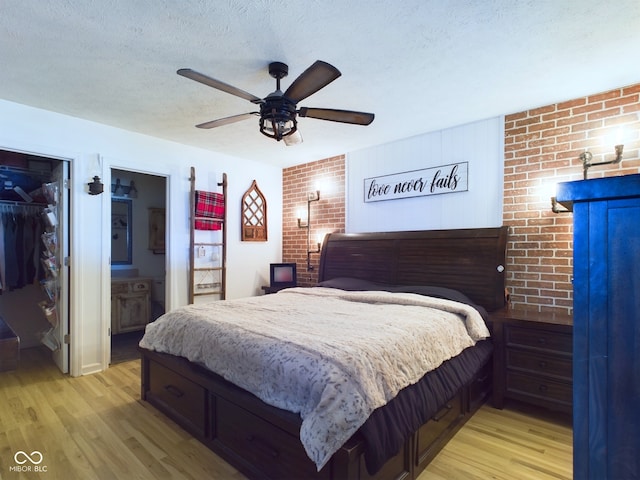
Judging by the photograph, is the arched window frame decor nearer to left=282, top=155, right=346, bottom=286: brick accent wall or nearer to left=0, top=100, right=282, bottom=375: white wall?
left=282, top=155, right=346, bottom=286: brick accent wall

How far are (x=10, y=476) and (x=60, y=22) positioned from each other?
2445 mm

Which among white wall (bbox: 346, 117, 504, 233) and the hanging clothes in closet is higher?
white wall (bbox: 346, 117, 504, 233)

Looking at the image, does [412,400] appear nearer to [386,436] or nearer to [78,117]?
[386,436]

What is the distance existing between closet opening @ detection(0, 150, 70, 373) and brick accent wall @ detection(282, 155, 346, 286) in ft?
8.68

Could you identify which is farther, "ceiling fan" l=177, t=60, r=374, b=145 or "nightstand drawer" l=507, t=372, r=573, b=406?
"nightstand drawer" l=507, t=372, r=573, b=406

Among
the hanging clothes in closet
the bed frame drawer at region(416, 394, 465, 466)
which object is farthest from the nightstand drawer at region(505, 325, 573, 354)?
the hanging clothes in closet

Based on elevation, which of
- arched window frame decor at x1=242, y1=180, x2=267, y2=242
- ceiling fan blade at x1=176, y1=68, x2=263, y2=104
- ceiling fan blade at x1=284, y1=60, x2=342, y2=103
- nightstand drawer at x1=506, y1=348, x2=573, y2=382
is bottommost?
nightstand drawer at x1=506, y1=348, x2=573, y2=382

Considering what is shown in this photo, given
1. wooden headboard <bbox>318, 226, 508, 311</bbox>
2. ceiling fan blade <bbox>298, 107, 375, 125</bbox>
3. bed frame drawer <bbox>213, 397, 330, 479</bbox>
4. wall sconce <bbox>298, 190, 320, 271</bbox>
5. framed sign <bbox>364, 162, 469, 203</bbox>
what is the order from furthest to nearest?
wall sconce <bbox>298, 190, 320, 271</bbox>
framed sign <bbox>364, 162, 469, 203</bbox>
wooden headboard <bbox>318, 226, 508, 311</bbox>
ceiling fan blade <bbox>298, 107, 375, 125</bbox>
bed frame drawer <bbox>213, 397, 330, 479</bbox>

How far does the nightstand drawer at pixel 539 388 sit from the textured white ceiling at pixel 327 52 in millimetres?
2173

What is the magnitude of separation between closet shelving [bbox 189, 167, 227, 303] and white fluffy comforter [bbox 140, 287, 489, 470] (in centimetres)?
149

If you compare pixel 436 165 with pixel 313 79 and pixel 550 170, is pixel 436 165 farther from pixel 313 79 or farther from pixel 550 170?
pixel 313 79

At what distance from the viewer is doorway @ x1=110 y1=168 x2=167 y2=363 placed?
4.32 meters

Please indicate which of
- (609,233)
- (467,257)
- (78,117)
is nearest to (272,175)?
(78,117)

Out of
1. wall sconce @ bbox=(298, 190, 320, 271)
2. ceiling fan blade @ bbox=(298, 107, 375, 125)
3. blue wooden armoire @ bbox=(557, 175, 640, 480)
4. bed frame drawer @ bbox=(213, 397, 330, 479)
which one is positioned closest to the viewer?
blue wooden armoire @ bbox=(557, 175, 640, 480)
